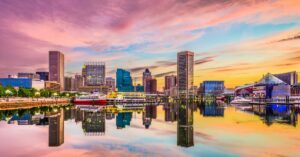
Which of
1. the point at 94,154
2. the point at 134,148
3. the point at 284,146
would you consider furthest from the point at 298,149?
the point at 94,154

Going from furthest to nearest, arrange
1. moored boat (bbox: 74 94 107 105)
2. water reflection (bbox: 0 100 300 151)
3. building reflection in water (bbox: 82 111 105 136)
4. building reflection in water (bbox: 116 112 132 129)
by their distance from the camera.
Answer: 1. moored boat (bbox: 74 94 107 105)
2. building reflection in water (bbox: 116 112 132 129)
3. building reflection in water (bbox: 82 111 105 136)
4. water reflection (bbox: 0 100 300 151)

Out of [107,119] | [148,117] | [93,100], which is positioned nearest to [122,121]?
[107,119]

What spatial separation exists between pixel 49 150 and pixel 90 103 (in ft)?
469

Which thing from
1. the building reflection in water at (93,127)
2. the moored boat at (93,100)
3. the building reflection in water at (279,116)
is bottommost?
the building reflection in water at (279,116)

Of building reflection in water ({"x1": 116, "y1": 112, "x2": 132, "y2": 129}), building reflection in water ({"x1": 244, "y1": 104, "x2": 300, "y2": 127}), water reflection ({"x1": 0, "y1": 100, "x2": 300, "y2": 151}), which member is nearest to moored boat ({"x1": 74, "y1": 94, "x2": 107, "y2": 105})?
water reflection ({"x1": 0, "y1": 100, "x2": 300, "y2": 151})

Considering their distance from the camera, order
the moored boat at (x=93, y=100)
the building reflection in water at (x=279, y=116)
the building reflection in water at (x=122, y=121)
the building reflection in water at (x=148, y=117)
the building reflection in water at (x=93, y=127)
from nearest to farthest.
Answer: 1. the building reflection in water at (x=93, y=127)
2. the building reflection in water at (x=122, y=121)
3. the building reflection in water at (x=148, y=117)
4. the building reflection in water at (x=279, y=116)
5. the moored boat at (x=93, y=100)

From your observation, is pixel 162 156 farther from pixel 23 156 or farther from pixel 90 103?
pixel 90 103

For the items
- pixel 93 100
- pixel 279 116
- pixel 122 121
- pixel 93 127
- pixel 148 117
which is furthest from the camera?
pixel 93 100

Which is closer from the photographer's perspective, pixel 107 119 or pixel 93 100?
pixel 107 119

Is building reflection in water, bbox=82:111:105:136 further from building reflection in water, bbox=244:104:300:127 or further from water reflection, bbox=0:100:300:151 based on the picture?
building reflection in water, bbox=244:104:300:127

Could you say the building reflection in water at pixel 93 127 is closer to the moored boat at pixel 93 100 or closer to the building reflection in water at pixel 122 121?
the building reflection in water at pixel 122 121

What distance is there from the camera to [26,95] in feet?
529

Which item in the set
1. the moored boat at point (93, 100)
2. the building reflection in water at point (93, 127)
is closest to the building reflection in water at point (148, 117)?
the building reflection in water at point (93, 127)

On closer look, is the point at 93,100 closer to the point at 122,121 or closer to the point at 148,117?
the point at 148,117
